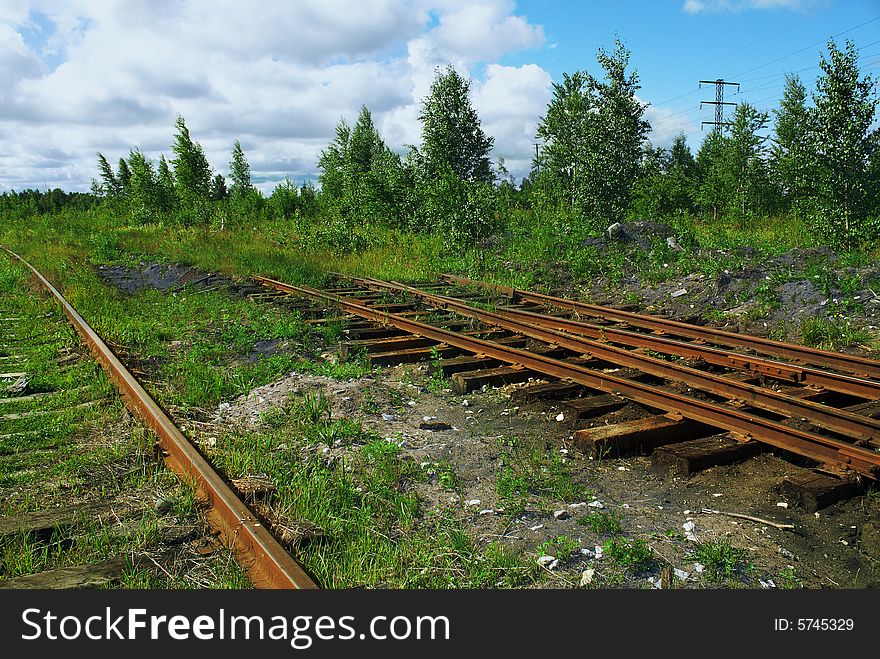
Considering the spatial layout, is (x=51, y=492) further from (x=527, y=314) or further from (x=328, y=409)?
(x=527, y=314)

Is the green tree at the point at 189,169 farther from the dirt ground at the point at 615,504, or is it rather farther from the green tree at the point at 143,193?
the dirt ground at the point at 615,504

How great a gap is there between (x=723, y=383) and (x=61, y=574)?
198 inches

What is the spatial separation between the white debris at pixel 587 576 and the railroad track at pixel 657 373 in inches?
63.1

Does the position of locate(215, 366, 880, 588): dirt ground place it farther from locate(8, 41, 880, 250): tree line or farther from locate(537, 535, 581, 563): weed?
locate(8, 41, 880, 250): tree line

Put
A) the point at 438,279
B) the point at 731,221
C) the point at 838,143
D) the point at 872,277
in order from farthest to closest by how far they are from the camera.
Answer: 1. the point at 731,221
2. the point at 838,143
3. the point at 438,279
4. the point at 872,277

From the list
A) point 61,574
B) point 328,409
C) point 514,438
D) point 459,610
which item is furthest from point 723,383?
point 61,574

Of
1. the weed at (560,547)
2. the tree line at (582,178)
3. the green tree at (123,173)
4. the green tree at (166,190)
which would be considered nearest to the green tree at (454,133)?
the tree line at (582,178)

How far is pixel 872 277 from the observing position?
399 inches

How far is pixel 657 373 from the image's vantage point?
20.8 ft

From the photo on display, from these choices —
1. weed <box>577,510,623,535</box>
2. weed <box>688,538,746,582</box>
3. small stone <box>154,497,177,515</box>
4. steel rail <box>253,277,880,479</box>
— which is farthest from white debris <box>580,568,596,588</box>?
small stone <box>154,497,177,515</box>

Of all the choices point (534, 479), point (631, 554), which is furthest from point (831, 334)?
point (631, 554)

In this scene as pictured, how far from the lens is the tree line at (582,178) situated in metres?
17.0

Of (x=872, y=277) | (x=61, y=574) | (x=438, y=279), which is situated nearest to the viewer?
(x=61, y=574)

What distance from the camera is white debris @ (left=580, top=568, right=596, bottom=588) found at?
3145mm
